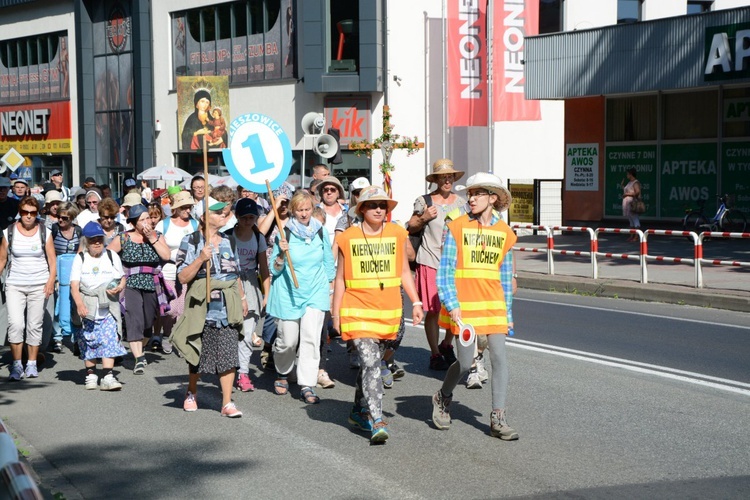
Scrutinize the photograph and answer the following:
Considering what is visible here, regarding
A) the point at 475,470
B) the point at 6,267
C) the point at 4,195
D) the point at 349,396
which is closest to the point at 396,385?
the point at 349,396

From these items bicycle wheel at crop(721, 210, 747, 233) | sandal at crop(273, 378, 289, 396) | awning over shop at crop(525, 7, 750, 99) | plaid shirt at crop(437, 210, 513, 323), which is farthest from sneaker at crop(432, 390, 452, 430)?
bicycle wheel at crop(721, 210, 747, 233)

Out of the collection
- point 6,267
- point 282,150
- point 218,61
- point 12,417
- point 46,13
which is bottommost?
point 12,417

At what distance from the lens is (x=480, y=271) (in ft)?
24.7

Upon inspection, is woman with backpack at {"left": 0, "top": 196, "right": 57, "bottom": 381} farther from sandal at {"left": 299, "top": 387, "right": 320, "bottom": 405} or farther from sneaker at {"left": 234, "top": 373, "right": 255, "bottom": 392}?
sandal at {"left": 299, "top": 387, "right": 320, "bottom": 405}

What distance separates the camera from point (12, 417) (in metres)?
8.51

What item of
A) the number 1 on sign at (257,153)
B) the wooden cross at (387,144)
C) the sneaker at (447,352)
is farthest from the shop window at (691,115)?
the number 1 on sign at (257,153)

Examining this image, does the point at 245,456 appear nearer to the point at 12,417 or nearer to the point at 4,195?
the point at 12,417

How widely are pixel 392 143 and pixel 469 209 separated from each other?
25989 millimetres

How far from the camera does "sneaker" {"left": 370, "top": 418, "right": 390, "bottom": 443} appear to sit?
284 inches

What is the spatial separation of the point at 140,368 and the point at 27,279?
1.37 meters

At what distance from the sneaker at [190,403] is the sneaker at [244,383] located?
0.82 metres

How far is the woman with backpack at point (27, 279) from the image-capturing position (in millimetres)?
10172

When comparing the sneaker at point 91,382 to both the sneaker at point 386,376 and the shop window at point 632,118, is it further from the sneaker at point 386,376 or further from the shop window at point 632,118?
the shop window at point 632,118

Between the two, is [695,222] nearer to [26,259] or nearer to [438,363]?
[438,363]
